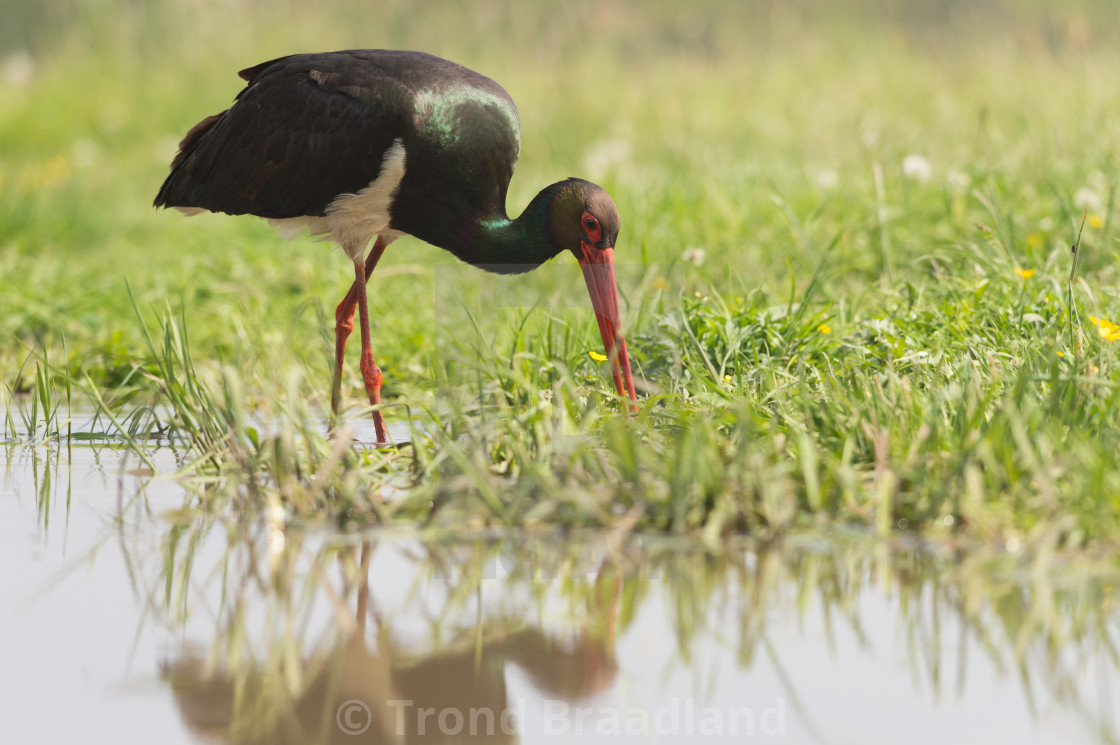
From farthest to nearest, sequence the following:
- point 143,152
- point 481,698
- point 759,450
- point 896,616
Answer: point 143,152, point 759,450, point 896,616, point 481,698

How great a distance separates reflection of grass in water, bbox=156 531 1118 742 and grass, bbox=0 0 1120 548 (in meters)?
0.13

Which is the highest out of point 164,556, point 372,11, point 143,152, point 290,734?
point 372,11

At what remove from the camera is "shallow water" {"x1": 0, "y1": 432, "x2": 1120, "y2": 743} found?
77.7 inches

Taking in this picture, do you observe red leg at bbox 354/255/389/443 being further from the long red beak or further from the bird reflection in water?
the bird reflection in water

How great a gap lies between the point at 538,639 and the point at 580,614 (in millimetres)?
129

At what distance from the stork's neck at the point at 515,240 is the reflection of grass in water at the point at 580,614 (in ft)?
5.95

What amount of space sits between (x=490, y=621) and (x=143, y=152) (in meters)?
11.1

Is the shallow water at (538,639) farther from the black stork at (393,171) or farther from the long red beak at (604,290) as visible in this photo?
the black stork at (393,171)

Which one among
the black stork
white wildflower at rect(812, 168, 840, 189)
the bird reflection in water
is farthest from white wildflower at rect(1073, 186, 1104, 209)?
the bird reflection in water

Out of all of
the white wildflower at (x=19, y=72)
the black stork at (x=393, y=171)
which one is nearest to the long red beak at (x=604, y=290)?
the black stork at (x=393, y=171)

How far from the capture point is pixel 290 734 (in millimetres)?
1926

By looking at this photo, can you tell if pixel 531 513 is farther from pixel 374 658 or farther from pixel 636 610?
pixel 374 658

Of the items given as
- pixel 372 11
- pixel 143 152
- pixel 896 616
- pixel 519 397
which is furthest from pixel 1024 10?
pixel 896 616

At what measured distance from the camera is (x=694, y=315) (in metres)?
4.23
